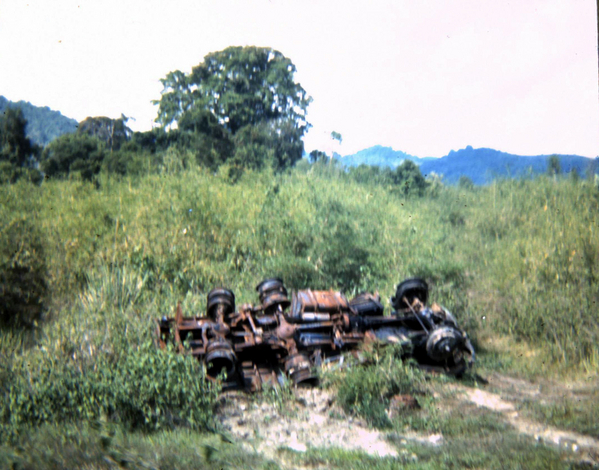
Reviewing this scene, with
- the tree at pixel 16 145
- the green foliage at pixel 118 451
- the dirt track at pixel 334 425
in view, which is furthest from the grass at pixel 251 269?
the tree at pixel 16 145

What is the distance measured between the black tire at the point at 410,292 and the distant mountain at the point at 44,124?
1688 cm

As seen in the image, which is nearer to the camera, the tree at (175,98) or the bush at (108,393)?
the bush at (108,393)

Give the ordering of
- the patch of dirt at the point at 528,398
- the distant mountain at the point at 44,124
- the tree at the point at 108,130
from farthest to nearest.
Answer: the tree at the point at 108,130
the distant mountain at the point at 44,124
the patch of dirt at the point at 528,398

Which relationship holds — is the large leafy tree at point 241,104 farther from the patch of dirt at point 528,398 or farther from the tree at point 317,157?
the patch of dirt at point 528,398

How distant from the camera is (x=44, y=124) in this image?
75.3 ft

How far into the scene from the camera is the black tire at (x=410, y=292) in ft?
29.7

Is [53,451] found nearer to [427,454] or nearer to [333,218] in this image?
[427,454]

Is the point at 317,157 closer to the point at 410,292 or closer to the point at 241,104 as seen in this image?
the point at 241,104

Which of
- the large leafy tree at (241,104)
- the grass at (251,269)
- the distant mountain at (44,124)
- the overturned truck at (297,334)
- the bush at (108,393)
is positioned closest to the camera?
→ the bush at (108,393)

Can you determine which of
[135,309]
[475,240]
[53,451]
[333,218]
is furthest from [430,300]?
[53,451]

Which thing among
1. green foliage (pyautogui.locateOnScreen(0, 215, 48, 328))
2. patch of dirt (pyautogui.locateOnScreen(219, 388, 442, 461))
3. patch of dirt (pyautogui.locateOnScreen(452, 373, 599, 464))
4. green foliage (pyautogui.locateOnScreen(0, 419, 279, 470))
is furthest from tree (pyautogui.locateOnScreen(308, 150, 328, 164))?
green foliage (pyautogui.locateOnScreen(0, 419, 279, 470))

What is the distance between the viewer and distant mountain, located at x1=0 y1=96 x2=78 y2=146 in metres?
21.4

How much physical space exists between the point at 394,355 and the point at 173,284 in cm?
635

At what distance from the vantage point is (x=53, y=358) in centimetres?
609
